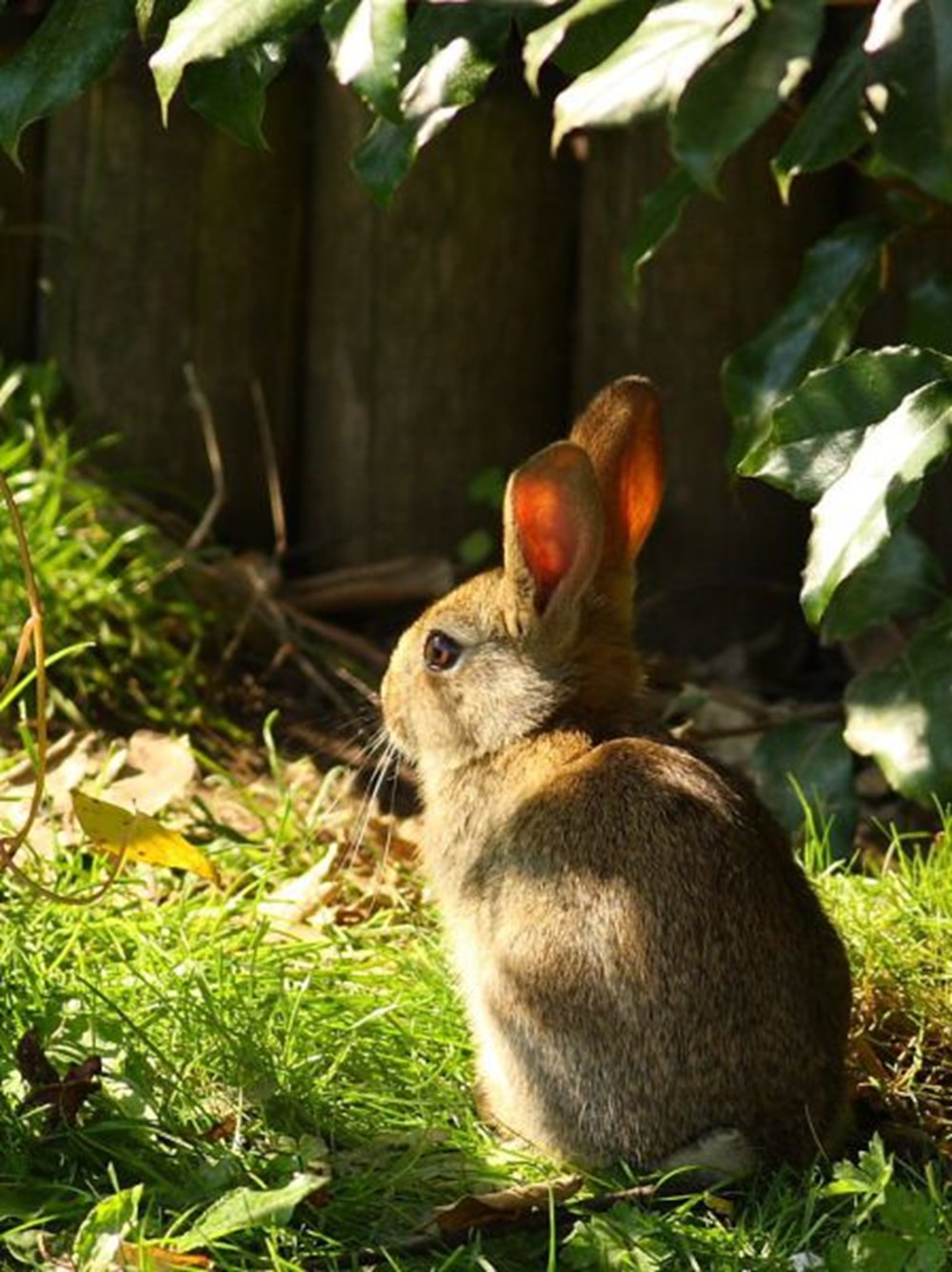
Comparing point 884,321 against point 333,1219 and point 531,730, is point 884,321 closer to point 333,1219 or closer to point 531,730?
point 531,730

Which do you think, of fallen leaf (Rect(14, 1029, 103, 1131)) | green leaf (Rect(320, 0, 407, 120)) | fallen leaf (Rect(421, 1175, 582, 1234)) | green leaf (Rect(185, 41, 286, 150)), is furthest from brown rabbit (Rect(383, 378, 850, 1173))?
green leaf (Rect(320, 0, 407, 120))

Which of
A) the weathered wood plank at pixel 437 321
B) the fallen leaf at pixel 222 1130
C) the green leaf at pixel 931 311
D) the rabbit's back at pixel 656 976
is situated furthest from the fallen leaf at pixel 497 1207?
the weathered wood plank at pixel 437 321

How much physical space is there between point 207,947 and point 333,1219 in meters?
0.84

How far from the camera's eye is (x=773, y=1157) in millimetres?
3496

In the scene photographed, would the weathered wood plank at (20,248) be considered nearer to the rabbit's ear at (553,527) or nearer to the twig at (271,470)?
the twig at (271,470)

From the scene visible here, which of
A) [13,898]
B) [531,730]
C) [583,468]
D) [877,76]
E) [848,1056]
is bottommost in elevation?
[848,1056]

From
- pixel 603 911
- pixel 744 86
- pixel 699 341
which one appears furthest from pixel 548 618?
pixel 699 341

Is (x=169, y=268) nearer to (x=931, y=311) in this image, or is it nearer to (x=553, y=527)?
(x=931, y=311)

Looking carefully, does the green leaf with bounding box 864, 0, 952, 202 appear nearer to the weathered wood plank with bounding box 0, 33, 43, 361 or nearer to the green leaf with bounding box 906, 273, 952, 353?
the green leaf with bounding box 906, 273, 952, 353

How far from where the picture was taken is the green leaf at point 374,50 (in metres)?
2.76

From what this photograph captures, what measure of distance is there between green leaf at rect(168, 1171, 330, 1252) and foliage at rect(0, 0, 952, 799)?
1.03 metres

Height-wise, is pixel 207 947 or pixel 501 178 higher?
pixel 501 178

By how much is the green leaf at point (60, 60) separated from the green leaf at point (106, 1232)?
4.55ft

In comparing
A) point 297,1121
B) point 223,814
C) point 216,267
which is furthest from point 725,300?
point 297,1121
